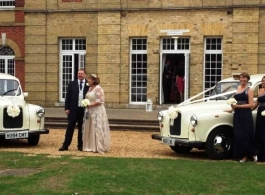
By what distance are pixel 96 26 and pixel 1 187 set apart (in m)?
18.3

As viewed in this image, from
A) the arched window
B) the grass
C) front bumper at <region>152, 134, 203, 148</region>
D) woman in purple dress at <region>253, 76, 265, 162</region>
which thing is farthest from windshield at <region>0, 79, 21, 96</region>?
the arched window

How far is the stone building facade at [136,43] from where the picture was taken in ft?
84.7

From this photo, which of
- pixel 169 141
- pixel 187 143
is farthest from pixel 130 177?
pixel 169 141

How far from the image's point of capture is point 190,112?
13789 mm

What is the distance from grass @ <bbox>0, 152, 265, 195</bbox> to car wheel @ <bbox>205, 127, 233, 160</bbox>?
26.2 inches

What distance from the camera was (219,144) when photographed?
1348 cm

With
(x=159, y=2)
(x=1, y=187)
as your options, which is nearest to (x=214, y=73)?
(x=159, y=2)

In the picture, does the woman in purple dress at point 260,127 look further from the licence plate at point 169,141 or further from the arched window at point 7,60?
the arched window at point 7,60

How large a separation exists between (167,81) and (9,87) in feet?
36.7

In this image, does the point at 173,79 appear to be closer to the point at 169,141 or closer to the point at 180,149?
the point at 180,149

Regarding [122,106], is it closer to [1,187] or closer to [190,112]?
[190,112]

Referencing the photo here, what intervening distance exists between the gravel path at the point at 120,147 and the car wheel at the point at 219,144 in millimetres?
628

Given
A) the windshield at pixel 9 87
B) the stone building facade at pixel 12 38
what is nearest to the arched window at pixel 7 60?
the stone building facade at pixel 12 38

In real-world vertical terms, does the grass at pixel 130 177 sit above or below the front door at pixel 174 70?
below
